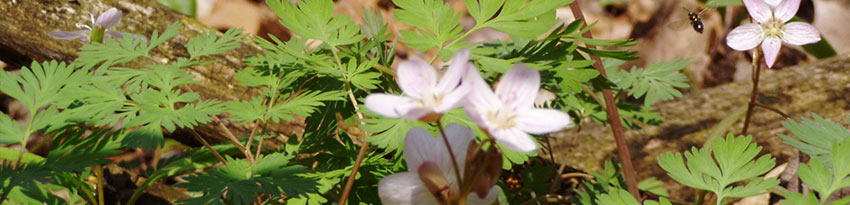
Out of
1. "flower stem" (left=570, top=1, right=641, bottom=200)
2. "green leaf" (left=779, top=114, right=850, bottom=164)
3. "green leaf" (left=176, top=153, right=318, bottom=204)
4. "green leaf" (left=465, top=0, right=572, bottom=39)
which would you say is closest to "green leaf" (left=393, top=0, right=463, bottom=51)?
"green leaf" (left=465, top=0, right=572, bottom=39)

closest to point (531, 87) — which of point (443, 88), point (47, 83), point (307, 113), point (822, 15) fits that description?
point (443, 88)

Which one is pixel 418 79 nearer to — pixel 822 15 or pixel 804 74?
pixel 804 74

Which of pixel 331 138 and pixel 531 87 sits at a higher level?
pixel 531 87

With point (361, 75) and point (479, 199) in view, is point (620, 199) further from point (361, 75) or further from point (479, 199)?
point (361, 75)

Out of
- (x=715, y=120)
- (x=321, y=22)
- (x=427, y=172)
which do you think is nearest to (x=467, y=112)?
(x=427, y=172)

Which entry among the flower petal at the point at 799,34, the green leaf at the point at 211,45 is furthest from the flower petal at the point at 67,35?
the flower petal at the point at 799,34

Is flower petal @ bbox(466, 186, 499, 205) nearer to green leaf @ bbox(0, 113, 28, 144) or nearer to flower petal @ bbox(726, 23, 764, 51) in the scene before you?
green leaf @ bbox(0, 113, 28, 144)
